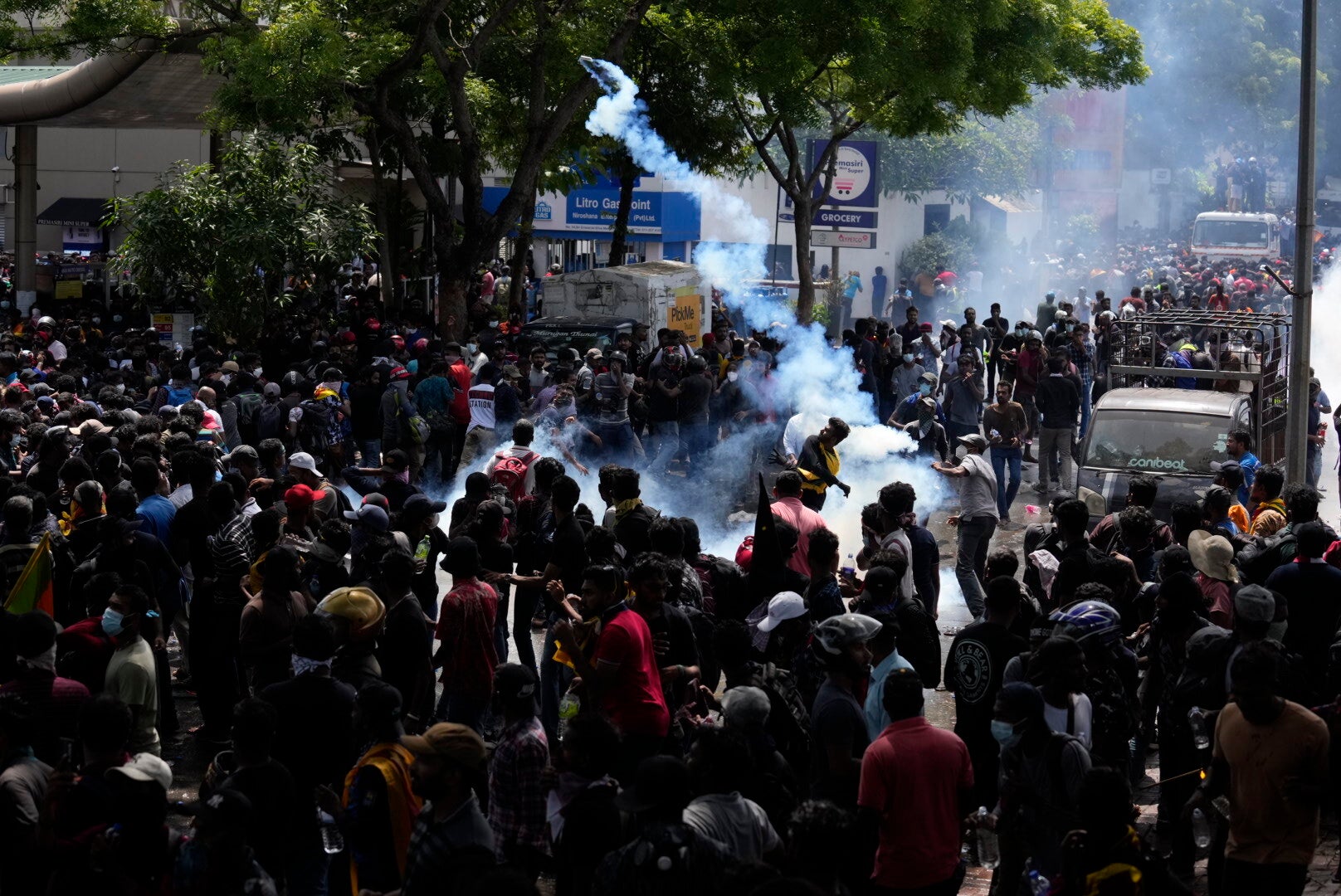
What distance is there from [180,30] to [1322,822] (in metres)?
17.8

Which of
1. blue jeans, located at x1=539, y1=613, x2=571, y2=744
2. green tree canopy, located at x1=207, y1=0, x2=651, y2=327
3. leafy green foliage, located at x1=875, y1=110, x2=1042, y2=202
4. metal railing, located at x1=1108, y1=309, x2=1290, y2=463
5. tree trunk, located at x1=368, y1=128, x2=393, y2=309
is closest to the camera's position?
blue jeans, located at x1=539, y1=613, x2=571, y2=744

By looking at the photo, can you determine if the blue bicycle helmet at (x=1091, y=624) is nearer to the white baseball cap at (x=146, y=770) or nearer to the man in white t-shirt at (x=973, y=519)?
the white baseball cap at (x=146, y=770)

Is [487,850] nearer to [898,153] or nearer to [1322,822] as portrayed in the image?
[1322,822]

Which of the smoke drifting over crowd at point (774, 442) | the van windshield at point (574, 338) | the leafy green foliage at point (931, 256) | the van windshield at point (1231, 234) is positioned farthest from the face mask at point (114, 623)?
the leafy green foliage at point (931, 256)

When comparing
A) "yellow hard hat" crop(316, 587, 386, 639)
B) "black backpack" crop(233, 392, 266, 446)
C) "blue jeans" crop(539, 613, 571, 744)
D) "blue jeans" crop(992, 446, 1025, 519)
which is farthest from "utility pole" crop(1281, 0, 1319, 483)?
"yellow hard hat" crop(316, 587, 386, 639)

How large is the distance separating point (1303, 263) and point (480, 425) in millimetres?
7659

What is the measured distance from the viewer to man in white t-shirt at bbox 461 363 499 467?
15109 mm

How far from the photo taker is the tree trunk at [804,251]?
25469 mm

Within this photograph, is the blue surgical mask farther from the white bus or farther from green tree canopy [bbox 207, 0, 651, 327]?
the white bus

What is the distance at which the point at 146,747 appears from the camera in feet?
23.6

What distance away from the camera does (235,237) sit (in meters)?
18.5

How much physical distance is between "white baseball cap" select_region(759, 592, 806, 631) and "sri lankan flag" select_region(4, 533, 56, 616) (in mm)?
3765

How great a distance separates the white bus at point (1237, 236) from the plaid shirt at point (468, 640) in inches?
1770

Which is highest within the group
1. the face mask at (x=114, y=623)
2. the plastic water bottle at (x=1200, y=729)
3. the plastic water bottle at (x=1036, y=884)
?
the face mask at (x=114, y=623)
